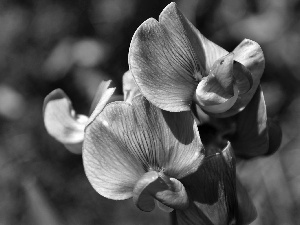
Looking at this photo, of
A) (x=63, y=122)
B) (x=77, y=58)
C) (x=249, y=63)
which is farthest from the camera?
(x=77, y=58)

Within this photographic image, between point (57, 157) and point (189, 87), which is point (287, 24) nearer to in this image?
point (57, 157)

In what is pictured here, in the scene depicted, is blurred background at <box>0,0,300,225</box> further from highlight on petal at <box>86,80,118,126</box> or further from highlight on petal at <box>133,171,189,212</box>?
highlight on petal at <box>133,171,189,212</box>

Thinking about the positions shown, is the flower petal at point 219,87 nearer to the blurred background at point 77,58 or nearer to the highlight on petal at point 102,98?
the highlight on petal at point 102,98

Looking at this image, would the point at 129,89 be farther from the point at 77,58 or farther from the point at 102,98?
the point at 77,58

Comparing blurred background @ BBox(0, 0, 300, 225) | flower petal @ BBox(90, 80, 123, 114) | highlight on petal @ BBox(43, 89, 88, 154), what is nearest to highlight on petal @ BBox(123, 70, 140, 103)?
flower petal @ BBox(90, 80, 123, 114)

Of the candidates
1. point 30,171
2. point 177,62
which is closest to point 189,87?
point 177,62

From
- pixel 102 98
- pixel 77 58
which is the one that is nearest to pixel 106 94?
pixel 102 98
